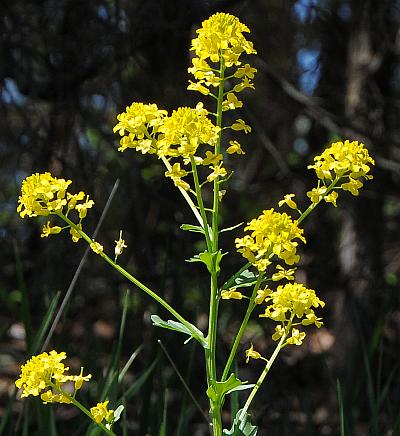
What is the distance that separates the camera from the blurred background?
9.95ft

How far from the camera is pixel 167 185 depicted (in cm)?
358

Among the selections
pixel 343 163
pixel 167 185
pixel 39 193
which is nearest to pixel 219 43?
pixel 343 163

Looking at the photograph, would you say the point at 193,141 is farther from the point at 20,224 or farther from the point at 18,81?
the point at 20,224

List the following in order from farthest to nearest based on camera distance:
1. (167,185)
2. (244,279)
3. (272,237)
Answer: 1. (167,185)
2. (244,279)
3. (272,237)

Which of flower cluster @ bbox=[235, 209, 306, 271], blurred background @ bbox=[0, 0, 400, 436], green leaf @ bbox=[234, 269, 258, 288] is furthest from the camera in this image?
blurred background @ bbox=[0, 0, 400, 436]

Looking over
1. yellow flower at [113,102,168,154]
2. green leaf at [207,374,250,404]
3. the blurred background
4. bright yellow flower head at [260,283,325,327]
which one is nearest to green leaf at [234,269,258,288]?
bright yellow flower head at [260,283,325,327]

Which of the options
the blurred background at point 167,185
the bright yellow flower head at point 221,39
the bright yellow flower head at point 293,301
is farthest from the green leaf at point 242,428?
the blurred background at point 167,185

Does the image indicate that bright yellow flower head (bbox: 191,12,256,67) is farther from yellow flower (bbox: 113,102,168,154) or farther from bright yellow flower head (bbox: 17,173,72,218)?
bright yellow flower head (bbox: 17,173,72,218)

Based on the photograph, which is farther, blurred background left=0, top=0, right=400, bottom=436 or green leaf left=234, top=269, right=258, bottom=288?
blurred background left=0, top=0, right=400, bottom=436

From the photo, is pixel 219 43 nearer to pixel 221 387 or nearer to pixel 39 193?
pixel 39 193

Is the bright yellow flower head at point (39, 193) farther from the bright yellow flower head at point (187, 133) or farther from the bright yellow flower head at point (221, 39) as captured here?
the bright yellow flower head at point (221, 39)

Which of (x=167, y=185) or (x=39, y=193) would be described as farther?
(x=167, y=185)

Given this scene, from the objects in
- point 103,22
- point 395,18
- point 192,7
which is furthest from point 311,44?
point 103,22

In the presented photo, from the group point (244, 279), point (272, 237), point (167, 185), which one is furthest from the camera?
point (167, 185)
